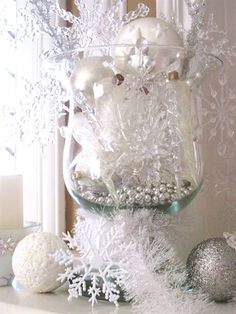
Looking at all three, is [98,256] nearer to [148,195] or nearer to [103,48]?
[148,195]

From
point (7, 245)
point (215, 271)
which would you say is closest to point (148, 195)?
point (215, 271)

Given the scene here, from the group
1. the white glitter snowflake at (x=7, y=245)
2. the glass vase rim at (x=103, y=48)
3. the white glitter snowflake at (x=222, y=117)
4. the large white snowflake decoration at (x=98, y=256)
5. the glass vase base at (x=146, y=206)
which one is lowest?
the white glitter snowflake at (x=7, y=245)

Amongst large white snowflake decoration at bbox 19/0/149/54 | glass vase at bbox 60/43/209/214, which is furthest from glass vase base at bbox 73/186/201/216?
large white snowflake decoration at bbox 19/0/149/54

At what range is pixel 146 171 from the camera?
2.38ft

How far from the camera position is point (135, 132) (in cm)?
73

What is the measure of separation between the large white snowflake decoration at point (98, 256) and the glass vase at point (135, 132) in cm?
4

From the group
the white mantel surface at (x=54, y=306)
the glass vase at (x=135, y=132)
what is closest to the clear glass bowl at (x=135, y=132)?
the glass vase at (x=135, y=132)

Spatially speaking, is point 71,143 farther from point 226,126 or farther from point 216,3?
point 216,3

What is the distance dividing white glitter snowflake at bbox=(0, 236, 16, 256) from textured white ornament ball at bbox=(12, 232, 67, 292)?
69 millimetres

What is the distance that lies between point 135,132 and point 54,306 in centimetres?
24

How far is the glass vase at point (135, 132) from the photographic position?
0.73 metres

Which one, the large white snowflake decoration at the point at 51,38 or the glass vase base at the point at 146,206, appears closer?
the glass vase base at the point at 146,206

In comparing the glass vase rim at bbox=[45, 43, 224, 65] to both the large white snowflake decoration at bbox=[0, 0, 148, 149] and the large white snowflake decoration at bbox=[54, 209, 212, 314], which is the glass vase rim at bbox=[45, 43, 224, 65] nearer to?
the large white snowflake decoration at bbox=[0, 0, 148, 149]

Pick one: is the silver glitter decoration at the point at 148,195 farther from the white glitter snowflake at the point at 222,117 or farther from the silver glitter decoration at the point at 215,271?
the white glitter snowflake at the point at 222,117
